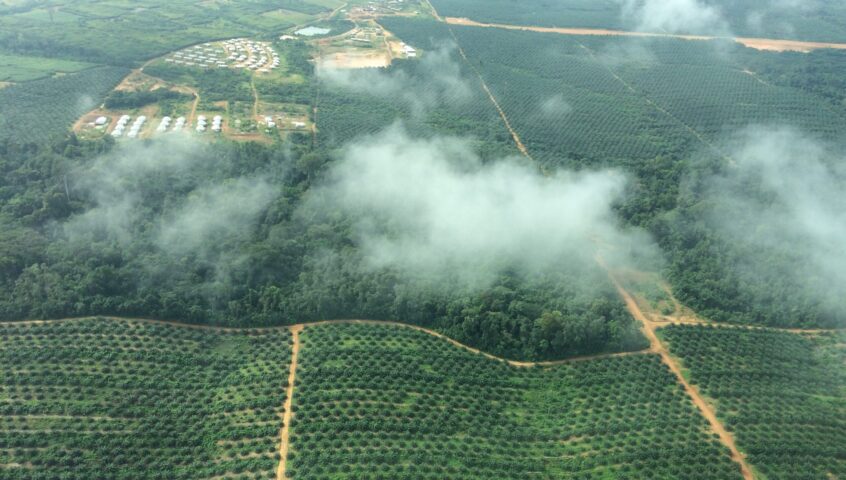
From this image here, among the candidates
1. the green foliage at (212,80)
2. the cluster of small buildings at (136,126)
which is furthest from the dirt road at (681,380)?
the green foliage at (212,80)

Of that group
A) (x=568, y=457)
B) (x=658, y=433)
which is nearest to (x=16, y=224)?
(x=568, y=457)

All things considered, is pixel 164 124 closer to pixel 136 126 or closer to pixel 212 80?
pixel 136 126

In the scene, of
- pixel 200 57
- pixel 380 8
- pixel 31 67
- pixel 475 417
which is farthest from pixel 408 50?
pixel 475 417

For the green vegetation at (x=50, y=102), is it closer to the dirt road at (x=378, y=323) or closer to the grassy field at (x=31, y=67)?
the grassy field at (x=31, y=67)

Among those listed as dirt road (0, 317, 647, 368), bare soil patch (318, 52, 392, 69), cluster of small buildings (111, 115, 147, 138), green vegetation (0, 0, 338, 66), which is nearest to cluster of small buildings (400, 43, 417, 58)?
bare soil patch (318, 52, 392, 69)

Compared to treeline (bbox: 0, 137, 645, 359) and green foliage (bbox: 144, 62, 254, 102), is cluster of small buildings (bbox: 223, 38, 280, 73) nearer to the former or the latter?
green foliage (bbox: 144, 62, 254, 102)

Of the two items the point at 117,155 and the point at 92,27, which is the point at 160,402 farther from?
the point at 92,27
